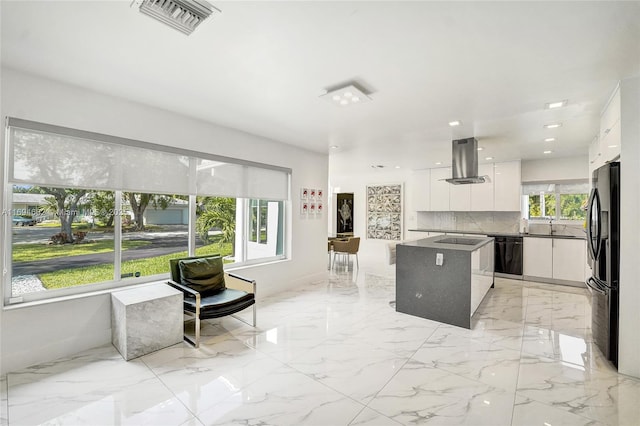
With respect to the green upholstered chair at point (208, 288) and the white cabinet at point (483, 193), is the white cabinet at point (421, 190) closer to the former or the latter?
the white cabinet at point (483, 193)

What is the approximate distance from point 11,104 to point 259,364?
3081mm

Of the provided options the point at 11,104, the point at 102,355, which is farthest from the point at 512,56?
the point at 102,355

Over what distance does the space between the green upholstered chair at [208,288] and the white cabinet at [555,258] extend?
5364mm

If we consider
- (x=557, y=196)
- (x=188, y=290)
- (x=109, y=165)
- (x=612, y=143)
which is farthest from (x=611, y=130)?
(x=109, y=165)

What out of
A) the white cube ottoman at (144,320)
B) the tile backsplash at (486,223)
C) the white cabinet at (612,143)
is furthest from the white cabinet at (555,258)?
the white cube ottoman at (144,320)

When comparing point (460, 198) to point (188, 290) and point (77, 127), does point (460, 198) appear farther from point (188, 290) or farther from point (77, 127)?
point (77, 127)

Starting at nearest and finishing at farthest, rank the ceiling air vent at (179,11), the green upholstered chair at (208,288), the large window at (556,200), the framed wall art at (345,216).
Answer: the ceiling air vent at (179,11) → the green upholstered chair at (208,288) → the large window at (556,200) → the framed wall art at (345,216)

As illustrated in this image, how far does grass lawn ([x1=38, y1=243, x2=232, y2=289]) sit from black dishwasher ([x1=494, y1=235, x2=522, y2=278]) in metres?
5.72

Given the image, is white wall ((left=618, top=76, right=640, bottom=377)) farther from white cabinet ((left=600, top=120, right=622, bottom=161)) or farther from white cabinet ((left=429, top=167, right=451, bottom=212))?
white cabinet ((left=429, top=167, right=451, bottom=212))

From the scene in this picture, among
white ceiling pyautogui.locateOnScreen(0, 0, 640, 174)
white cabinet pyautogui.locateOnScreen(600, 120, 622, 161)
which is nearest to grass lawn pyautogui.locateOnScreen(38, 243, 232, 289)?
white ceiling pyautogui.locateOnScreen(0, 0, 640, 174)

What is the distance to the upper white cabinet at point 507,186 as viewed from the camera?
6031mm

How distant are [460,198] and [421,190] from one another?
0.98m

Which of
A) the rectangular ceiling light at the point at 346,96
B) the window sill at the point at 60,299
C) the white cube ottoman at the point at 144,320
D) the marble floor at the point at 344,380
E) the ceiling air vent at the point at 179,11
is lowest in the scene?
the marble floor at the point at 344,380

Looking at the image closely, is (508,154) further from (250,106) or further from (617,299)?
(250,106)
